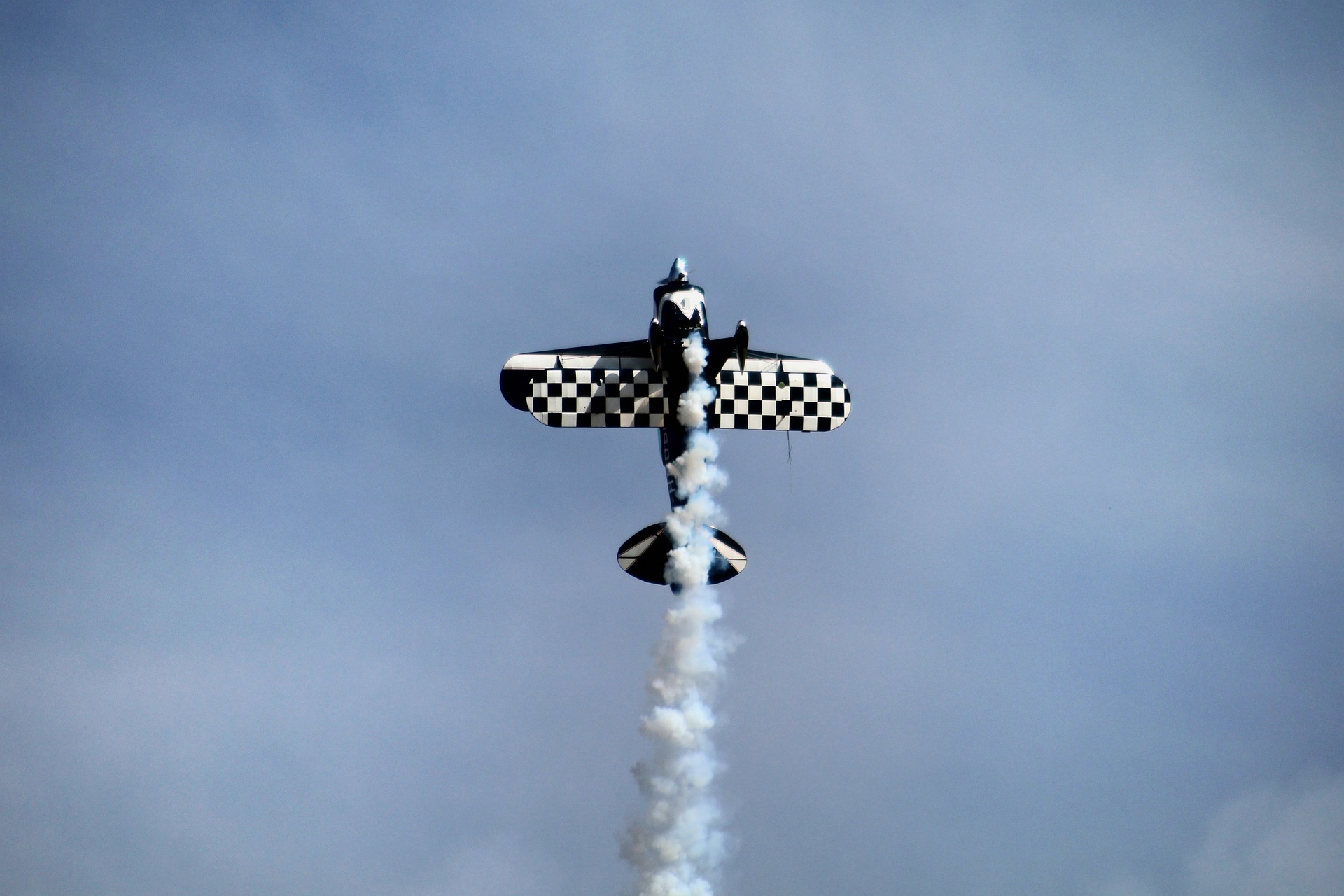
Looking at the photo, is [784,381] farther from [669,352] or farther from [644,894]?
[644,894]

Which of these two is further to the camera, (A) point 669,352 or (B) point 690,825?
(B) point 690,825

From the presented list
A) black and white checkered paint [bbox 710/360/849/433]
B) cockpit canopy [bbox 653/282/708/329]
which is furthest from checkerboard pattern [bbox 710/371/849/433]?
cockpit canopy [bbox 653/282/708/329]

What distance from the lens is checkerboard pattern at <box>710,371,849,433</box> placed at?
5012 cm

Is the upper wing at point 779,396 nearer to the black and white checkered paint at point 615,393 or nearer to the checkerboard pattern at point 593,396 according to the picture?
the black and white checkered paint at point 615,393

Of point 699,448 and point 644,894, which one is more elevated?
point 699,448

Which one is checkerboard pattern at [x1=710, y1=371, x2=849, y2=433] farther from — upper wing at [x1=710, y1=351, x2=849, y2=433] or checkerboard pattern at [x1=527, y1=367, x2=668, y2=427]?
checkerboard pattern at [x1=527, y1=367, x2=668, y2=427]

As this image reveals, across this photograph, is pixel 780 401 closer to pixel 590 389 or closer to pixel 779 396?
pixel 779 396

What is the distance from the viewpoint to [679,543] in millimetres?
50656

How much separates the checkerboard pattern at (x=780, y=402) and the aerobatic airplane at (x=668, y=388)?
2cm

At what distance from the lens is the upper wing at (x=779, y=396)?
50125 mm

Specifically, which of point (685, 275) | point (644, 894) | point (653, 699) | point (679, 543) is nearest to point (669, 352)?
point (685, 275)

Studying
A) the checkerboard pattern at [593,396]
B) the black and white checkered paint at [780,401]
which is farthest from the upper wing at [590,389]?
the black and white checkered paint at [780,401]

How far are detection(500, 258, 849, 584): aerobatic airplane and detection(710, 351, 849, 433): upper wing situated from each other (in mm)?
15

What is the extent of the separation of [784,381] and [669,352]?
3.61 m
